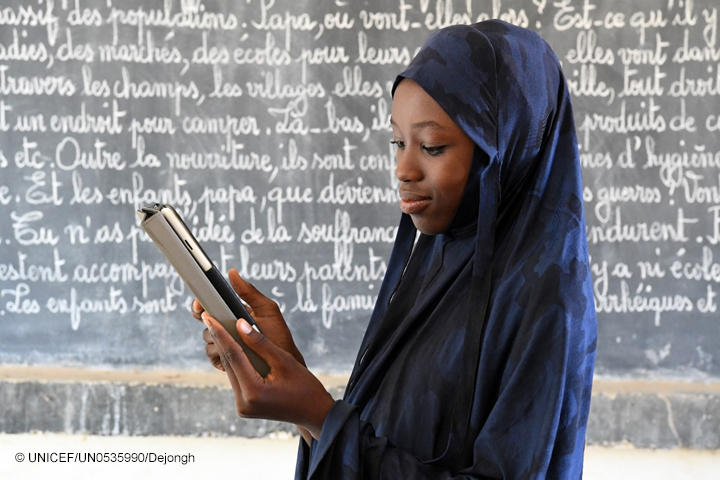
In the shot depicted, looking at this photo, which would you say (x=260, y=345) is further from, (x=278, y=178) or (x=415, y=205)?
(x=278, y=178)

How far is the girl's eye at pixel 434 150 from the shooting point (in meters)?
0.72

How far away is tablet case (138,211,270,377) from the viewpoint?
2.23 ft

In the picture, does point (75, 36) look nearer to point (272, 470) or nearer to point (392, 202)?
point (392, 202)

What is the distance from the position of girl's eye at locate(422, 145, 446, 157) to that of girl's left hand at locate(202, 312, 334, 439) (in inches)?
9.8

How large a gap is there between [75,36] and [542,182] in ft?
5.53

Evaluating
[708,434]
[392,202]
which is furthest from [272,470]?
[708,434]

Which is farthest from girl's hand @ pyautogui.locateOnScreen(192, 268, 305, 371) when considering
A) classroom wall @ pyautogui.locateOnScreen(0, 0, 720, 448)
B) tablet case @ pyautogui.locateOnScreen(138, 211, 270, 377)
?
classroom wall @ pyautogui.locateOnScreen(0, 0, 720, 448)

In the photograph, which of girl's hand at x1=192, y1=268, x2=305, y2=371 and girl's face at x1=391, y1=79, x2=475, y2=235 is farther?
girl's hand at x1=192, y1=268, x2=305, y2=371

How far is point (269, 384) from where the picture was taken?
69 cm

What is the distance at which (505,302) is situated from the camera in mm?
698

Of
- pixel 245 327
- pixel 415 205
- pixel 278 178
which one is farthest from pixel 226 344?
pixel 278 178

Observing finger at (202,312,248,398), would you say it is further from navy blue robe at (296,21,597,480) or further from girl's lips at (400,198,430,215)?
girl's lips at (400,198,430,215)

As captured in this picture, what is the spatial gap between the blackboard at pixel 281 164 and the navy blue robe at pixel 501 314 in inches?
49.5

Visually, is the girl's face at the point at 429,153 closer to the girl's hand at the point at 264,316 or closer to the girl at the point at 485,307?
the girl at the point at 485,307
